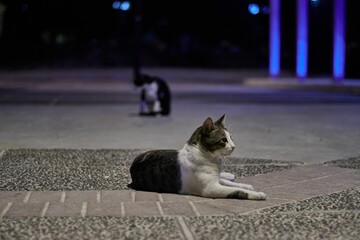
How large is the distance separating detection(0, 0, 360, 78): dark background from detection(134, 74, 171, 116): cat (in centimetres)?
3287

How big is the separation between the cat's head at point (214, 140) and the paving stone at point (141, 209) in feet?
2.43

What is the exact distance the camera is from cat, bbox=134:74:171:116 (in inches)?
579

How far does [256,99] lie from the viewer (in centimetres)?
2028

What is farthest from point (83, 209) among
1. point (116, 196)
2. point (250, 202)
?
point (250, 202)

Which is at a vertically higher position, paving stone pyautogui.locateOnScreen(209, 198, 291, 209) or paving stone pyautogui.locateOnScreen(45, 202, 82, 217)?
paving stone pyautogui.locateOnScreen(45, 202, 82, 217)

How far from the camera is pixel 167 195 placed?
6.34m

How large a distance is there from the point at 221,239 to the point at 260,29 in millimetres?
56472

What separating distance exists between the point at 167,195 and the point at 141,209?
0.64 m

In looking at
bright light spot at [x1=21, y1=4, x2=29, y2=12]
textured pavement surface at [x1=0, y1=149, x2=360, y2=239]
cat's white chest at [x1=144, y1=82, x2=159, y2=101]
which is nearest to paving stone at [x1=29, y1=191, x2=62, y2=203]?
textured pavement surface at [x1=0, y1=149, x2=360, y2=239]

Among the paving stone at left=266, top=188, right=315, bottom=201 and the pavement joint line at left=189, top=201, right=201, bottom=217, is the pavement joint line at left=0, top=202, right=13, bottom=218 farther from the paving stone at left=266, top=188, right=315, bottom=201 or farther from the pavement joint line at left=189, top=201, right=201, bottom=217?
the paving stone at left=266, top=188, right=315, bottom=201

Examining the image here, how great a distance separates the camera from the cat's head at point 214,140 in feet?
20.3

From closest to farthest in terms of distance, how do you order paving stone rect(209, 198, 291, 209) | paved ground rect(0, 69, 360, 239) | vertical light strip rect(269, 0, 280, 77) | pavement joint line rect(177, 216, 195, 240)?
pavement joint line rect(177, 216, 195, 240), paved ground rect(0, 69, 360, 239), paving stone rect(209, 198, 291, 209), vertical light strip rect(269, 0, 280, 77)

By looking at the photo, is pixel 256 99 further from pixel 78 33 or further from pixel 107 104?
pixel 78 33

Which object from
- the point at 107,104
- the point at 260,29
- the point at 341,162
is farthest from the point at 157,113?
the point at 260,29
